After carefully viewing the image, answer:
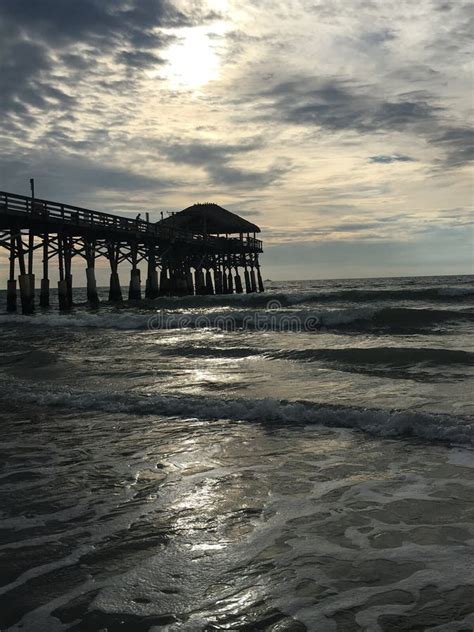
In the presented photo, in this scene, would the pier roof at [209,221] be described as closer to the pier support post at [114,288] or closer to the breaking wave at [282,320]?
the pier support post at [114,288]

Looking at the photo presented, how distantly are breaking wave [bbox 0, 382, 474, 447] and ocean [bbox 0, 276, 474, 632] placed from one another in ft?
0.08

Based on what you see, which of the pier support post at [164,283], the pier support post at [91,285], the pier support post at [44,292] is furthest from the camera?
the pier support post at [164,283]

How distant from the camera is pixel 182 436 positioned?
5.82m

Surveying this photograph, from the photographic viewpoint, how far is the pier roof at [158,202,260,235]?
45.3m

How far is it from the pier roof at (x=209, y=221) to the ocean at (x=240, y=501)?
1436 inches

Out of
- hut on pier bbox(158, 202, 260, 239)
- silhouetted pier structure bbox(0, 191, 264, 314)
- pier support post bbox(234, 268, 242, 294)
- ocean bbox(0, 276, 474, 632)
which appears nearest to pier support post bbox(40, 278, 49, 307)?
silhouetted pier structure bbox(0, 191, 264, 314)

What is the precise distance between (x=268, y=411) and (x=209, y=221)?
1588 inches

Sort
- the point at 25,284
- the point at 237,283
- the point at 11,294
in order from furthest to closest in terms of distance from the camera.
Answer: the point at 237,283 < the point at 11,294 < the point at 25,284

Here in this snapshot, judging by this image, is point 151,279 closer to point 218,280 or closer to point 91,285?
point 91,285

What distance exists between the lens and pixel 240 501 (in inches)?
155

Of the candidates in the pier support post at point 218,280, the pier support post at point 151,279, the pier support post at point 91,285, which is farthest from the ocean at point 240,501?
the pier support post at point 218,280

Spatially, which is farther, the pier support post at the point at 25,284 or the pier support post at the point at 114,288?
the pier support post at the point at 114,288

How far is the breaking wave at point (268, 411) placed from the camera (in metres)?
5.58

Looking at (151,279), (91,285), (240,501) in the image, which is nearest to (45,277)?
(91,285)
